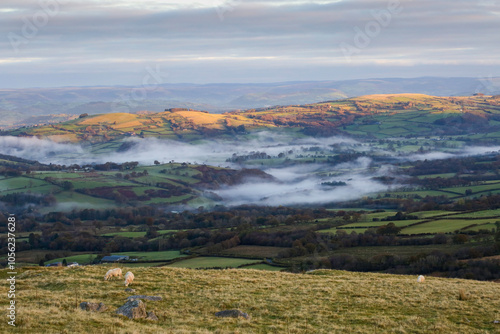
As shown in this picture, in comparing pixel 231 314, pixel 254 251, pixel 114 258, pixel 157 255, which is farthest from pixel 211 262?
pixel 231 314

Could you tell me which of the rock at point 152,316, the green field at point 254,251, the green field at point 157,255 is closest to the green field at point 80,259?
the green field at point 157,255

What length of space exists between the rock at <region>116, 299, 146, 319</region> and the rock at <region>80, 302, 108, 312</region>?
0.80m

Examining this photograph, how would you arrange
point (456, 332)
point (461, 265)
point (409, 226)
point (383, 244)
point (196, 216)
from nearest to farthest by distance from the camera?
point (456, 332) < point (461, 265) < point (383, 244) < point (409, 226) < point (196, 216)

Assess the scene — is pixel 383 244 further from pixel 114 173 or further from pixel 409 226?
pixel 114 173

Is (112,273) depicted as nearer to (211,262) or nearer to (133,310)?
(133,310)

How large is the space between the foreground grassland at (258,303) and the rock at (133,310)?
355 millimetres

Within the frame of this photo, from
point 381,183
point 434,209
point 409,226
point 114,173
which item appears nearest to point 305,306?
point 409,226

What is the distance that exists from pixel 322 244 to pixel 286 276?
38.1 m

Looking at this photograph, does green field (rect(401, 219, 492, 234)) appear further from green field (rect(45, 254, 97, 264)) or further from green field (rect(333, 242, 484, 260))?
green field (rect(45, 254, 97, 264))

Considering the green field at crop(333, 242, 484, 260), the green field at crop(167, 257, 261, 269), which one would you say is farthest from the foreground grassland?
the green field at crop(333, 242, 484, 260)

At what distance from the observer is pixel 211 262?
59.3 m

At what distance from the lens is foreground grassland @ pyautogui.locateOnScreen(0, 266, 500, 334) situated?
19031 millimetres

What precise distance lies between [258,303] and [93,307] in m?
6.96

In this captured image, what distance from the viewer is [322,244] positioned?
6962cm
